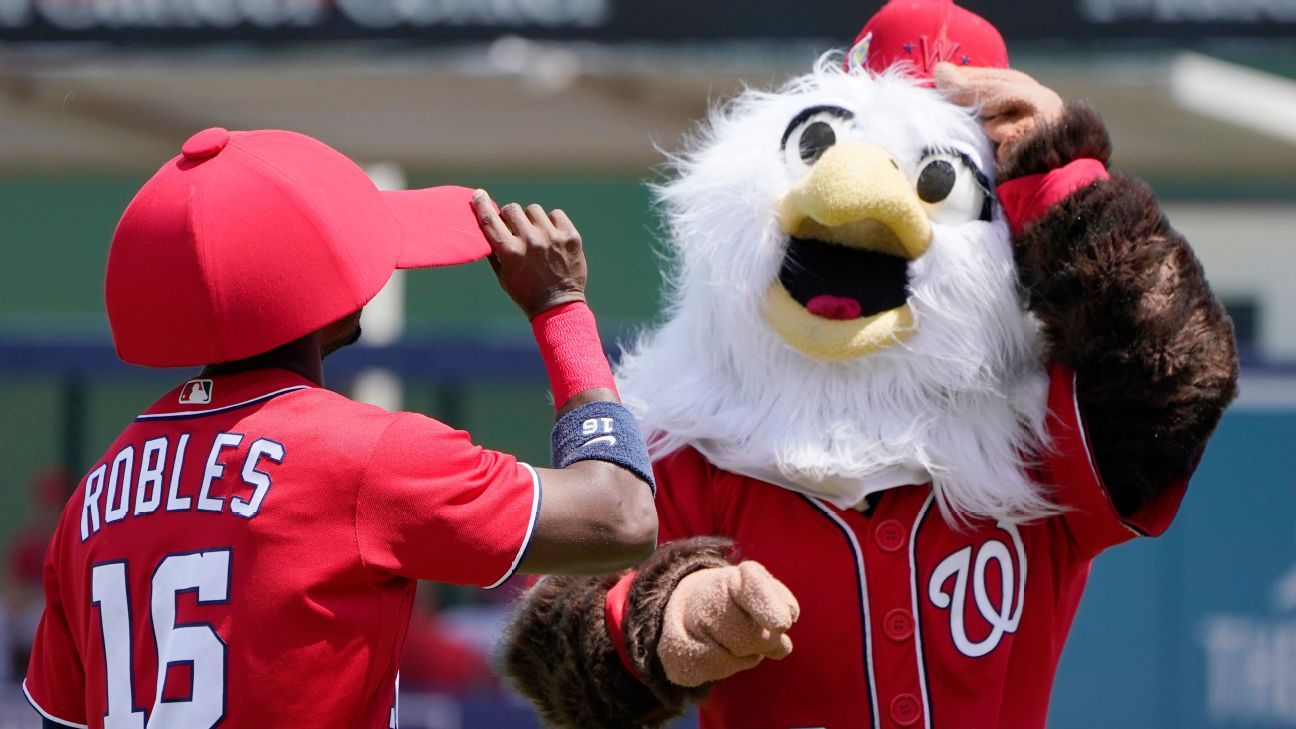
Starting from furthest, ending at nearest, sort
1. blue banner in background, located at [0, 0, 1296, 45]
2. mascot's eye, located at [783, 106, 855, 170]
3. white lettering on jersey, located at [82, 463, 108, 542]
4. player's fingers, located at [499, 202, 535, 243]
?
blue banner in background, located at [0, 0, 1296, 45]
mascot's eye, located at [783, 106, 855, 170]
player's fingers, located at [499, 202, 535, 243]
white lettering on jersey, located at [82, 463, 108, 542]

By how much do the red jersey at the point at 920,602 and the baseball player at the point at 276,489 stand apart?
0.57 meters

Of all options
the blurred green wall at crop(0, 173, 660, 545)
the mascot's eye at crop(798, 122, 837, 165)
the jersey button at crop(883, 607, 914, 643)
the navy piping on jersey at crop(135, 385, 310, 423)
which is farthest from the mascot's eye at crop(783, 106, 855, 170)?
the blurred green wall at crop(0, 173, 660, 545)

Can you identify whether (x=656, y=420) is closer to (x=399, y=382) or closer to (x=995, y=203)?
(x=995, y=203)

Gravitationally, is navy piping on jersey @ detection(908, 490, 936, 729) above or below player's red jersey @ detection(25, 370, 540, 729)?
below

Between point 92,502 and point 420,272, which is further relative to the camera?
point 420,272

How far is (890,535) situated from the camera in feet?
7.73

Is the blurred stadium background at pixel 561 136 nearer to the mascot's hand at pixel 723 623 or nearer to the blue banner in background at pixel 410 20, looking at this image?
the blue banner in background at pixel 410 20

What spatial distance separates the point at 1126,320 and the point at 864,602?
54 centimetres

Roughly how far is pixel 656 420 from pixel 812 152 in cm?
47

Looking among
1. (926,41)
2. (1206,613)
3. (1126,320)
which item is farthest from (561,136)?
(1126,320)

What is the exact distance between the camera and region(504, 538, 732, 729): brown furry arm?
89.4 inches

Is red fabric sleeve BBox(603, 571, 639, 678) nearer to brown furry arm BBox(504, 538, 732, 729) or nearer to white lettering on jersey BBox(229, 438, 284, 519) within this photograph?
brown furry arm BBox(504, 538, 732, 729)

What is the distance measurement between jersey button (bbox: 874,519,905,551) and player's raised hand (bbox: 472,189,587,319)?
0.66 m

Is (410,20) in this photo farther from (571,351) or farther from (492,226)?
(571,351)
